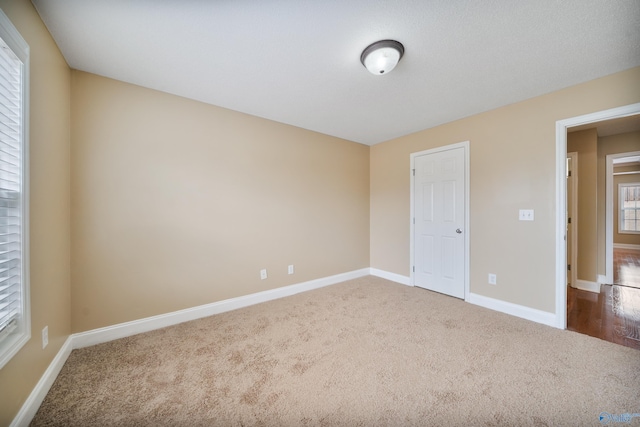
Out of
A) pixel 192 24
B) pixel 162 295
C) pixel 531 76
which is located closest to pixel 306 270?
pixel 162 295

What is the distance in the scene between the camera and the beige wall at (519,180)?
2.27 meters

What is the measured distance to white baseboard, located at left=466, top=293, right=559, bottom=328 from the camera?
7.90 ft

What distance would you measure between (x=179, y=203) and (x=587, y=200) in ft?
18.8

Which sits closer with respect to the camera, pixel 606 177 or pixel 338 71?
pixel 338 71

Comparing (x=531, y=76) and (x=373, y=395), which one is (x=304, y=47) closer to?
(x=531, y=76)

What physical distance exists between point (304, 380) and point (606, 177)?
5379 millimetres

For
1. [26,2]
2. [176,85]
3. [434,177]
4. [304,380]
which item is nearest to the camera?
[26,2]

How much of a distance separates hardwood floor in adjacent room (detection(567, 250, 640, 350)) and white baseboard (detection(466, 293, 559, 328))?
18 centimetres

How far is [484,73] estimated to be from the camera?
2051 millimetres

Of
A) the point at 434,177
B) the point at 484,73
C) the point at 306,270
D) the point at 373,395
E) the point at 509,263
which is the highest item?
the point at 484,73

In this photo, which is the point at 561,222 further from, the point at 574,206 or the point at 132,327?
the point at 132,327

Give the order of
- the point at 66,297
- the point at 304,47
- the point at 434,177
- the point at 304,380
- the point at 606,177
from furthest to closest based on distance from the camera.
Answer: the point at 606,177 → the point at 434,177 → the point at 66,297 → the point at 304,47 → the point at 304,380

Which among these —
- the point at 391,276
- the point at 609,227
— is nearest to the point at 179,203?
the point at 391,276

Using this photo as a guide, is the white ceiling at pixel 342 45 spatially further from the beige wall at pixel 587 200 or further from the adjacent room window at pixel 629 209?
the adjacent room window at pixel 629 209
